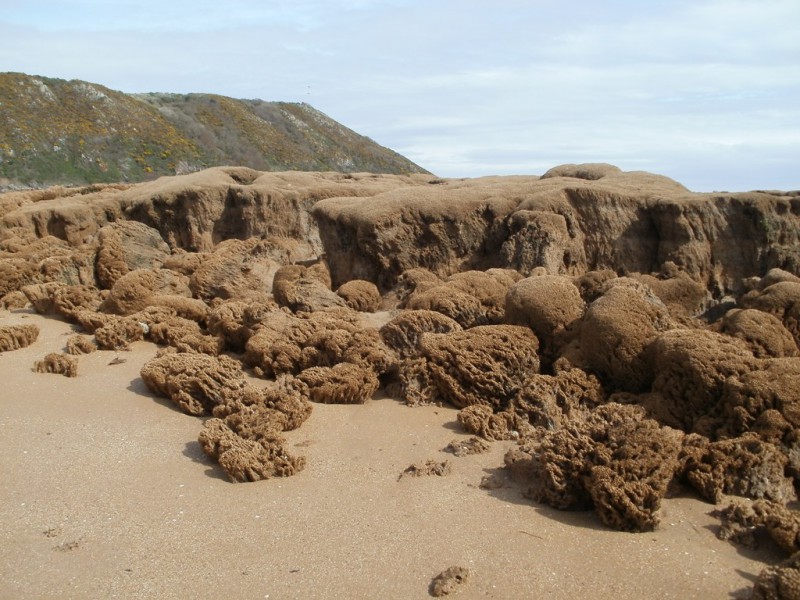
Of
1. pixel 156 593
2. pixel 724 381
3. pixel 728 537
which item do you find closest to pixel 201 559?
pixel 156 593

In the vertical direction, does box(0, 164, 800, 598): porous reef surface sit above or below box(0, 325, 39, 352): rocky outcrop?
above

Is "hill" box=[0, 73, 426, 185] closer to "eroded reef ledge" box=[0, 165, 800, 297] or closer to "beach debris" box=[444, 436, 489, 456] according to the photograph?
"eroded reef ledge" box=[0, 165, 800, 297]

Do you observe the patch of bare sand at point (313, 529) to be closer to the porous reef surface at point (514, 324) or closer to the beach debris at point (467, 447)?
the beach debris at point (467, 447)

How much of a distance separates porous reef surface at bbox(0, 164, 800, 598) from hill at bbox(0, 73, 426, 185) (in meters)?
26.9

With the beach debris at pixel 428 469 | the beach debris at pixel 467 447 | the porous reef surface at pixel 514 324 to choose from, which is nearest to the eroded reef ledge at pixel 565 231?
the porous reef surface at pixel 514 324

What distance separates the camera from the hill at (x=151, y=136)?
3584 cm

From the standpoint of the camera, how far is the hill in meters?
35.8

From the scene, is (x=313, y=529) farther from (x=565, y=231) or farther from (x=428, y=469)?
(x=565, y=231)

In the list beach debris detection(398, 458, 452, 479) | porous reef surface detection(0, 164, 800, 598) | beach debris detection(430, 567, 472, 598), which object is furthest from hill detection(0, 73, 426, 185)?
beach debris detection(430, 567, 472, 598)

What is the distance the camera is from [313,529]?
4078mm

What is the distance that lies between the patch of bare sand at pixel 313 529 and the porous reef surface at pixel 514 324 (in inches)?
8.1

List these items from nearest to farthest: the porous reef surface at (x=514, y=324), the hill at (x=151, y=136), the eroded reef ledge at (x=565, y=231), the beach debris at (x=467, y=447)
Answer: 1. the porous reef surface at (x=514, y=324)
2. the beach debris at (x=467, y=447)
3. the eroded reef ledge at (x=565, y=231)
4. the hill at (x=151, y=136)

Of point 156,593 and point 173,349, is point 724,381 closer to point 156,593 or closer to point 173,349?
point 156,593

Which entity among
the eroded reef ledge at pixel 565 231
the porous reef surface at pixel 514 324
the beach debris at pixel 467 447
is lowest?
the beach debris at pixel 467 447
